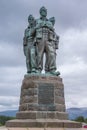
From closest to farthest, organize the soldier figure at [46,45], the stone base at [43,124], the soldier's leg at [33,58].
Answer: the stone base at [43,124]
the soldier's leg at [33,58]
the soldier figure at [46,45]

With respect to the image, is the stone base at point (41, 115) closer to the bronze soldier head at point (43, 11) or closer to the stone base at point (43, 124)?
the stone base at point (43, 124)

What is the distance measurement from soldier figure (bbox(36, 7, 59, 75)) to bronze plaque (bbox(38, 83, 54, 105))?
1.06m

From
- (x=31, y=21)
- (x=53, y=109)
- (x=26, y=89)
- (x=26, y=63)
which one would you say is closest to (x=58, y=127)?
(x=53, y=109)

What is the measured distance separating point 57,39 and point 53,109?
4.36 metres

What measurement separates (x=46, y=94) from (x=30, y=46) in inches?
121

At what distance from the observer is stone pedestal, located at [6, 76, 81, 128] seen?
21266 mm

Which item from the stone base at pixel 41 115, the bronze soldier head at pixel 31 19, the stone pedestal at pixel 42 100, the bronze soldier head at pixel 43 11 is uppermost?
the bronze soldier head at pixel 43 11

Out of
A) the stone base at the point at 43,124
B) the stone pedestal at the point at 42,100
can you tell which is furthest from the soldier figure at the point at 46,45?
the stone base at the point at 43,124

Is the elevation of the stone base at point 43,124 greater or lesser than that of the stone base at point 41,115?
lesser

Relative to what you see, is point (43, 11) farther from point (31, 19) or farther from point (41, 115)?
point (41, 115)

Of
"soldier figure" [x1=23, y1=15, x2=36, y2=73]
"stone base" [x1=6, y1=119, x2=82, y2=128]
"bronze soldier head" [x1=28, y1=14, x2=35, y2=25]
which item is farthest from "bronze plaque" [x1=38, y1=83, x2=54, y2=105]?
"bronze soldier head" [x1=28, y1=14, x2=35, y2=25]

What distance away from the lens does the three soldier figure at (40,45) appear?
22.8 meters

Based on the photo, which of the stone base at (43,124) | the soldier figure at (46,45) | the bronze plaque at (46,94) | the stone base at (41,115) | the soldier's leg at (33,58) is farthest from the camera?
the soldier figure at (46,45)

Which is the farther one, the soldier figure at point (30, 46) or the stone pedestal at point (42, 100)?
the soldier figure at point (30, 46)
